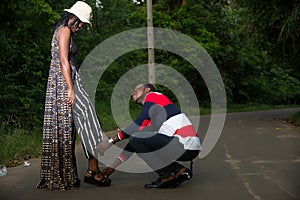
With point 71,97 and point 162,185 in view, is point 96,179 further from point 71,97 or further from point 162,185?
point 71,97

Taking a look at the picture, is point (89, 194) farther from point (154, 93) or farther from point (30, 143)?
point (30, 143)

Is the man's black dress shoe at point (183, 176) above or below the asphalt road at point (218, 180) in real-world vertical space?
above

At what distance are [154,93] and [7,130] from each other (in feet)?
18.4

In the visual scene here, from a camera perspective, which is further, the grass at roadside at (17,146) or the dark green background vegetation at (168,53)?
the dark green background vegetation at (168,53)

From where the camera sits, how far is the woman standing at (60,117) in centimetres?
650

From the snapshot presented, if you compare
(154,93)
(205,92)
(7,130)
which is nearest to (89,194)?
(154,93)

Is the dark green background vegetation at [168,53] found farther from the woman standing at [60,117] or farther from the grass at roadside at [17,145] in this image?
the woman standing at [60,117]

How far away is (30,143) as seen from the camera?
10.2m

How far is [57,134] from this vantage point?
652 centimetres

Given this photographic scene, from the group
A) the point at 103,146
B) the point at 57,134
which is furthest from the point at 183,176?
the point at 57,134

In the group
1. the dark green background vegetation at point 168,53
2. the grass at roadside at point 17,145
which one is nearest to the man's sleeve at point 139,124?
the grass at roadside at point 17,145

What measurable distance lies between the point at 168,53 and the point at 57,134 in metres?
20.8

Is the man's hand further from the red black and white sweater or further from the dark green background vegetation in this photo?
the dark green background vegetation

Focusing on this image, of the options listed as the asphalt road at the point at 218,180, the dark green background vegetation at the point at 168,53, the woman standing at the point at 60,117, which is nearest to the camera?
the asphalt road at the point at 218,180
